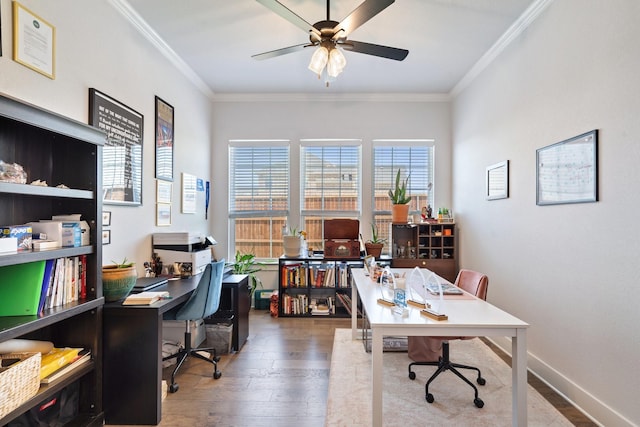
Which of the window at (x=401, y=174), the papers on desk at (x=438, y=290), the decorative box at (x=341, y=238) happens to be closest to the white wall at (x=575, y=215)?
the papers on desk at (x=438, y=290)

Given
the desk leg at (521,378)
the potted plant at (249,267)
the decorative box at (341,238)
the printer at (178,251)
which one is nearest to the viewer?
the desk leg at (521,378)

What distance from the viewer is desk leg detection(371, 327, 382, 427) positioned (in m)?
1.67

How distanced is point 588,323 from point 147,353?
285cm

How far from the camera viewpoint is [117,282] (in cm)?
210

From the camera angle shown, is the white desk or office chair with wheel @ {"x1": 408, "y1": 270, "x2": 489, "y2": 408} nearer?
the white desk

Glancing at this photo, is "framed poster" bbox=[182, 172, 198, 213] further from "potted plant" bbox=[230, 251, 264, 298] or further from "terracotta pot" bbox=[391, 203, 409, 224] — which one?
"terracotta pot" bbox=[391, 203, 409, 224]

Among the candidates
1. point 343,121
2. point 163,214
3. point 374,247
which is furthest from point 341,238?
point 163,214

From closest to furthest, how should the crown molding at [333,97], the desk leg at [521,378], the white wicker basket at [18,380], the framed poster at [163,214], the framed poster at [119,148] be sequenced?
1. the white wicker basket at [18,380]
2. the desk leg at [521,378]
3. the framed poster at [119,148]
4. the framed poster at [163,214]
5. the crown molding at [333,97]

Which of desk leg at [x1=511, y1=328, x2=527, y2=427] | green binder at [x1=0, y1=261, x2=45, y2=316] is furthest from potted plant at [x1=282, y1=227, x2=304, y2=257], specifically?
desk leg at [x1=511, y1=328, x2=527, y2=427]

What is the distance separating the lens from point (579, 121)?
2168 millimetres

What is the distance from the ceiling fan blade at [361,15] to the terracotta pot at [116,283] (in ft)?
7.15

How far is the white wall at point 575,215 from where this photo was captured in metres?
1.81

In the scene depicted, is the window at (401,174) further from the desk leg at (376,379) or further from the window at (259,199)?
the desk leg at (376,379)

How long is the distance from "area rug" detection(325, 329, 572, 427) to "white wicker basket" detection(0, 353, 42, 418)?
5.18 ft
